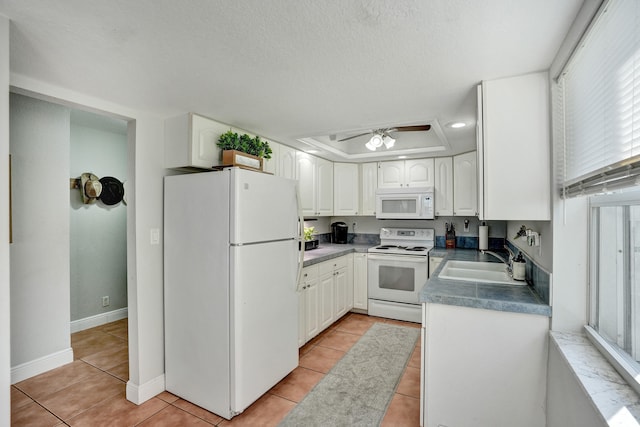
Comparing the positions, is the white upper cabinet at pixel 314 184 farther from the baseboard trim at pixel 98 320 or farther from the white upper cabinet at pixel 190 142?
the baseboard trim at pixel 98 320

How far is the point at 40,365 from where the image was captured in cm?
260

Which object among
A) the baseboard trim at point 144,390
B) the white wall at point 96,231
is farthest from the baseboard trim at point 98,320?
the baseboard trim at point 144,390

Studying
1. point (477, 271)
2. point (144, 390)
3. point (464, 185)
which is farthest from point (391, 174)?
point (144, 390)

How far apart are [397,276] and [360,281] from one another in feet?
1.66

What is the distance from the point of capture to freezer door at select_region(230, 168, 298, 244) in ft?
6.59

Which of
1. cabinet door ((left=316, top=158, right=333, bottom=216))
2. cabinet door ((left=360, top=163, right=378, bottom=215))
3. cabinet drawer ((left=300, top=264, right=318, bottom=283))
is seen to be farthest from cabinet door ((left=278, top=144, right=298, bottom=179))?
cabinet door ((left=360, top=163, right=378, bottom=215))

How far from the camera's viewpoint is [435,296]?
177 centimetres

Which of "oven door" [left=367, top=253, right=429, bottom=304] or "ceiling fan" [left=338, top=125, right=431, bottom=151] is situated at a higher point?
"ceiling fan" [left=338, top=125, right=431, bottom=151]

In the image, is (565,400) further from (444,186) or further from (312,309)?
(444,186)

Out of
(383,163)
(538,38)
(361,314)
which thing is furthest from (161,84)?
(361,314)

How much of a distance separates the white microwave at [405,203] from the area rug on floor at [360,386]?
4.93 ft

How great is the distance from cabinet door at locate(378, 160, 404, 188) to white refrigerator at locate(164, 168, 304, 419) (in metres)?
2.17

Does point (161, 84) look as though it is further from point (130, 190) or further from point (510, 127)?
point (510, 127)

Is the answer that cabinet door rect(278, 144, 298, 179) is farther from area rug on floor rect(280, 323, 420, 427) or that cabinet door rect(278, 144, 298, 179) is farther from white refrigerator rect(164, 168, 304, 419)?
area rug on floor rect(280, 323, 420, 427)
